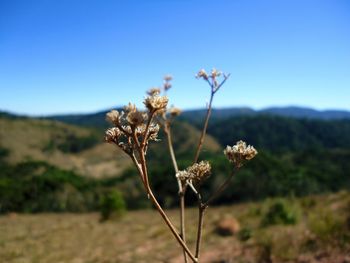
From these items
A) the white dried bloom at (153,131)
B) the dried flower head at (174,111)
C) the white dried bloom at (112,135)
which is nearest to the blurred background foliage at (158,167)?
the white dried bloom at (153,131)

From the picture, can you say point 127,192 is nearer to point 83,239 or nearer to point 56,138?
point 83,239

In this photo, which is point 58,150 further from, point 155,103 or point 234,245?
point 155,103

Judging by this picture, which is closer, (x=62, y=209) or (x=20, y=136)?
(x=62, y=209)

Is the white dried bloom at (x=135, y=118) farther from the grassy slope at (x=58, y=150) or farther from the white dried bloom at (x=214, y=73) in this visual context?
the grassy slope at (x=58, y=150)

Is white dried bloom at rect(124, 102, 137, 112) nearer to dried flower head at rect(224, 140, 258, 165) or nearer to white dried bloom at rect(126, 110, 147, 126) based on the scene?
white dried bloom at rect(126, 110, 147, 126)

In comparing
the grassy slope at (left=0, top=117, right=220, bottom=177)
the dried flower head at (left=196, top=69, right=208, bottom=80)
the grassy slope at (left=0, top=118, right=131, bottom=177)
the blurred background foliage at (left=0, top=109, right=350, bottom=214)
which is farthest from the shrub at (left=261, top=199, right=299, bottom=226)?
the grassy slope at (left=0, top=118, right=131, bottom=177)

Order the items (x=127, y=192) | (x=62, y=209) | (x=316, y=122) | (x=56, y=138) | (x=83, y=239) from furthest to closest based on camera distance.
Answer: (x=316, y=122), (x=56, y=138), (x=127, y=192), (x=62, y=209), (x=83, y=239)

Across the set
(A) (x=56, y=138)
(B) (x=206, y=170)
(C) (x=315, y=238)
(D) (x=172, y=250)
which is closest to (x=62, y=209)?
(D) (x=172, y=250)
